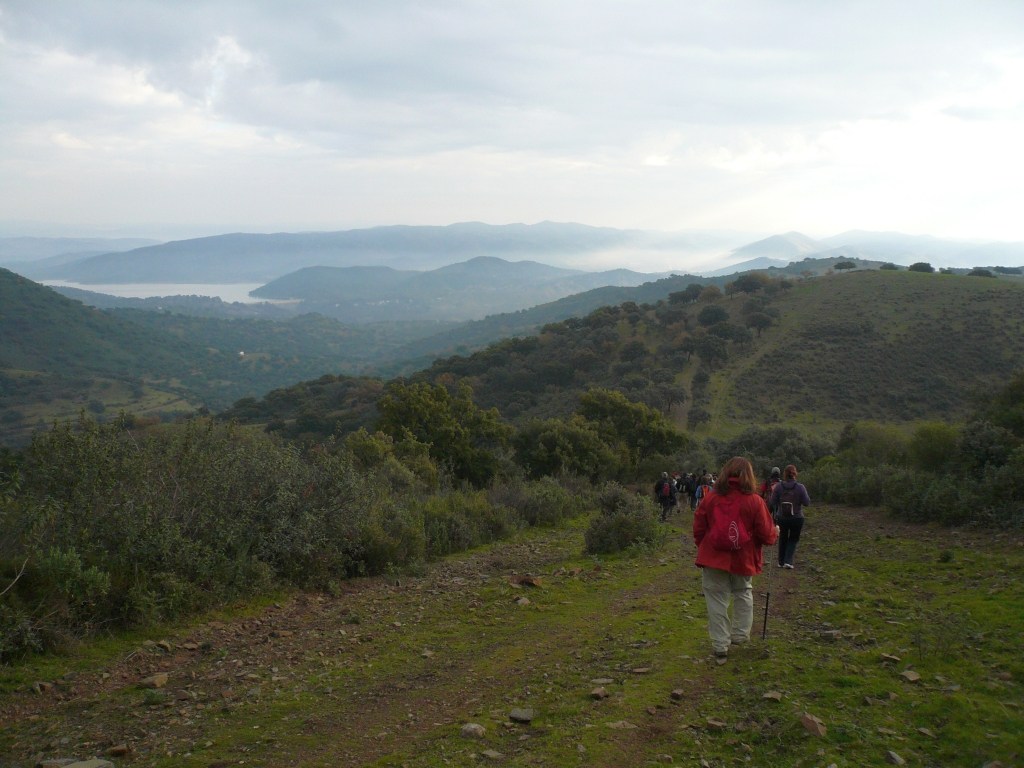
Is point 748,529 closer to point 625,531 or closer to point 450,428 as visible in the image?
point 625,531

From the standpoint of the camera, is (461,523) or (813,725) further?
(461,523)

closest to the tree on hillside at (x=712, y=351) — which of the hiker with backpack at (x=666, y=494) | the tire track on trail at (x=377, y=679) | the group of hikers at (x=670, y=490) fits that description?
the group of hikers at (x=670, y=490)

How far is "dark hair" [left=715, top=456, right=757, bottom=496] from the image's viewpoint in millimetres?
5684

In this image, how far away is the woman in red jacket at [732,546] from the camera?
5.55m

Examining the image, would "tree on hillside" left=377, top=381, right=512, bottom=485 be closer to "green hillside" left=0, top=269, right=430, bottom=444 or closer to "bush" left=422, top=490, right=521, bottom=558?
"bush" left=422, top=490, right=521, bottom=558

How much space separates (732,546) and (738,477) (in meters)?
0.60

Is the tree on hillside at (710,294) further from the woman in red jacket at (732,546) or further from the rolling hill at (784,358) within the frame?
the woman in red jacket at (732,546)

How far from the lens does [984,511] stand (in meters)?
11.0

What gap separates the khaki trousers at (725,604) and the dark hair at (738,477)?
2.33 ft

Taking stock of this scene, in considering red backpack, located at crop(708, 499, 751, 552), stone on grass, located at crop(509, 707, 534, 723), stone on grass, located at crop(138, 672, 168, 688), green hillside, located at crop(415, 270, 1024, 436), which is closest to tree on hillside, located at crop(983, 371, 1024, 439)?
red backpack, located at crop(708, 499, 751, 552)

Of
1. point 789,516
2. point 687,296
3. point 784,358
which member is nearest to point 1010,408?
point 789,516

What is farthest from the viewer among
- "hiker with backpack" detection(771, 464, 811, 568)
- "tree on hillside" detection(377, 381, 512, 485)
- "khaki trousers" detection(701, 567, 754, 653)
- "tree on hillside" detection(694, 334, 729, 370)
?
"tree on hillside" detection(694, 334, 729, 370)

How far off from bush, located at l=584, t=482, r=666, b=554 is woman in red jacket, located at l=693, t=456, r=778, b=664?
5.67 meters

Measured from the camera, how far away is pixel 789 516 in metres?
9.39
